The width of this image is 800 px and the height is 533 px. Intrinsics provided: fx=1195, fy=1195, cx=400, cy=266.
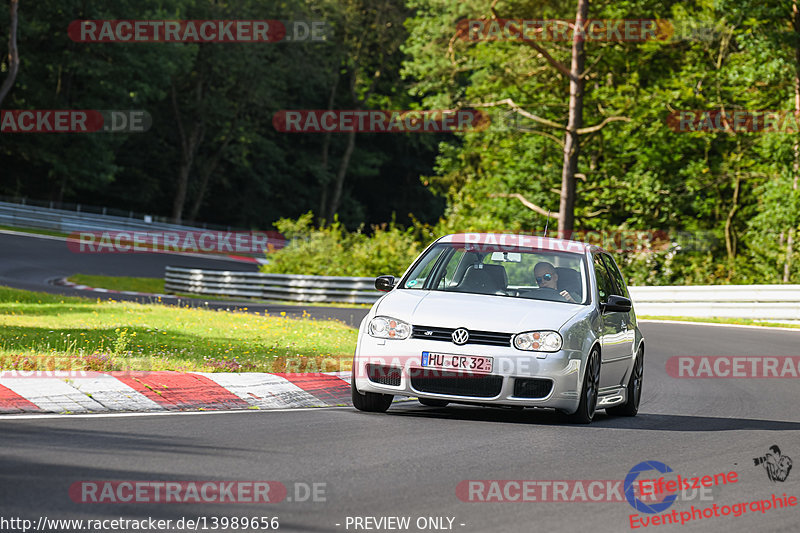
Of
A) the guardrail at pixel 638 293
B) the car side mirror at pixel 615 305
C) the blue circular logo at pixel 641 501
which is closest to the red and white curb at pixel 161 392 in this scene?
the car side mirror at pixel 615 305

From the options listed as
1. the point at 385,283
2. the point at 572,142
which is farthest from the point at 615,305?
the point at 572,142

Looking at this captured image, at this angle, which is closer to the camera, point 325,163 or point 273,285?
point 273,285

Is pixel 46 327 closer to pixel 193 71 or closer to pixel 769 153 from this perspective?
pixel 769 153

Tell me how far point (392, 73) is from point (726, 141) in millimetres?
42161

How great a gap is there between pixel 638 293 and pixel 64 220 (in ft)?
112

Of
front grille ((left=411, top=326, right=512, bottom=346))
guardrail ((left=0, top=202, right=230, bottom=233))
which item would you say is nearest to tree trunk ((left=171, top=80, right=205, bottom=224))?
guardrail ((left=0, top=202, right=230, bottom=233))

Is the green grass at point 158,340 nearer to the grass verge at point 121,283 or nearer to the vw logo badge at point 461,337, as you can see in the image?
the vw logo badge at point 461,337

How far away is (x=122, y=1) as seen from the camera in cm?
6153

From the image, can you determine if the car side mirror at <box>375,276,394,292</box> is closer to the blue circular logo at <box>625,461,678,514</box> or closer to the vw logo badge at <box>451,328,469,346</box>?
the vw logo badge at <box>451,328,469,346</box>

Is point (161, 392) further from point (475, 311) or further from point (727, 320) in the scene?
point (727, 320)

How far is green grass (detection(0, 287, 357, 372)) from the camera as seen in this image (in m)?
A: 12.0

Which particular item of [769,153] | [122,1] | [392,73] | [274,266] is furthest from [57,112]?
[769,153]

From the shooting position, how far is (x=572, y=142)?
3853 centimetres

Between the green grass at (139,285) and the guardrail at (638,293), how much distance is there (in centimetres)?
29
